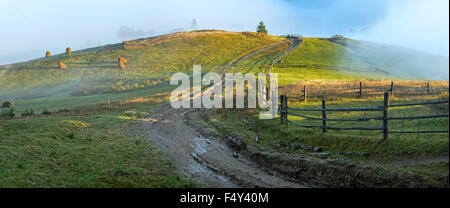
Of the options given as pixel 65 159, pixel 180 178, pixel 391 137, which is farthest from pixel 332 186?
pixel 65 159

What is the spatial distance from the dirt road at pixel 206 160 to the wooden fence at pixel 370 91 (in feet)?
43.5

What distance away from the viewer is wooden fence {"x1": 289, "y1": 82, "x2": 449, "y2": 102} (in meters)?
26.6

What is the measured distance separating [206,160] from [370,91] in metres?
21.0

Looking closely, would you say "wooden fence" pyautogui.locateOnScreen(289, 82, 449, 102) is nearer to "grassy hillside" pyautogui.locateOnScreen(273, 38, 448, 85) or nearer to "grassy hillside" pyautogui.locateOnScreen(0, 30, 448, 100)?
"grassy hillside" pyautogui.locateOnScreen(273, 38, 448, 85)

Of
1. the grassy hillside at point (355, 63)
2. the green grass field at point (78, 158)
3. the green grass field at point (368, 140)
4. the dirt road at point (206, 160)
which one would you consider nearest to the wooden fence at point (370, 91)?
the green grass field at point (368, 140)

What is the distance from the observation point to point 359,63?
66.8 metres

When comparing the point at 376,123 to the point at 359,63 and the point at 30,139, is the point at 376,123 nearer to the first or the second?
the point at 30,139

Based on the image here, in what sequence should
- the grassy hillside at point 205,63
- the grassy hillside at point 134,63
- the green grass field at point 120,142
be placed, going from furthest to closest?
the grassy hillside at point 134,63
the grassy hillside at point 205,63
the green grass field at point 120,142

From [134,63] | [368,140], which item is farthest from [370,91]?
[134,63]

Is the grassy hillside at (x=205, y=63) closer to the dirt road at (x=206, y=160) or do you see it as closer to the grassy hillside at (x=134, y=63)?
the grassy hillside at (x=134, y=63)

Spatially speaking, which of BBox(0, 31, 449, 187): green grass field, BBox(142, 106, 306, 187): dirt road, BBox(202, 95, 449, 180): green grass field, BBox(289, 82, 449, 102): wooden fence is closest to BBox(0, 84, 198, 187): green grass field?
BBox(0, 31, 449, 187): green grass field

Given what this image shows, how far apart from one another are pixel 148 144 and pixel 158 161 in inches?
136

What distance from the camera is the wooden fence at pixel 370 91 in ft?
87.3

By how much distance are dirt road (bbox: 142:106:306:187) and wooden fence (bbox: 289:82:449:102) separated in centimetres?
1325
